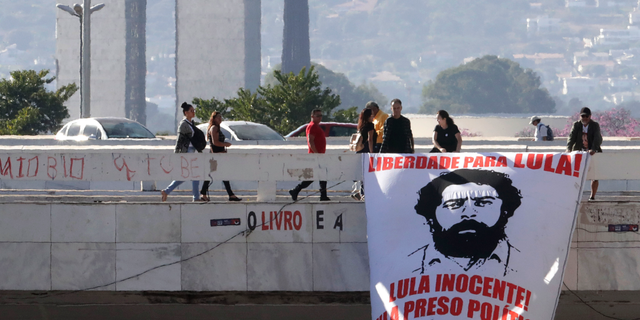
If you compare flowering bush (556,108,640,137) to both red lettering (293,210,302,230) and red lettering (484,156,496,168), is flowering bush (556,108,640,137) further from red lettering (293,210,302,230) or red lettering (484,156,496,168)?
red lettering (484,156,496,168)

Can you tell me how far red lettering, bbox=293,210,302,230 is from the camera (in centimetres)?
933

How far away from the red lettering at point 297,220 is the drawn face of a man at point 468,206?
1815 millimetres

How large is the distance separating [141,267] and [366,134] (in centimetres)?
392

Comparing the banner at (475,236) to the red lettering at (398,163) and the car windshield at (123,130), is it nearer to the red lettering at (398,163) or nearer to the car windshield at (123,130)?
the red lettering at (398,163)

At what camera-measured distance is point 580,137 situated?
11.4 metres

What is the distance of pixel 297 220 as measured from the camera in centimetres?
934

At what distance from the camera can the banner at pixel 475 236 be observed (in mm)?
7781

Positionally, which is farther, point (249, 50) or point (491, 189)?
point (249, 50)

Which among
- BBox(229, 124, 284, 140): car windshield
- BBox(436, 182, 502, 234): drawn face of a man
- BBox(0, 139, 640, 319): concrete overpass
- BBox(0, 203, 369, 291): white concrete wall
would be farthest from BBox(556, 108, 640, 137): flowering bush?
BBox(436, 182, 502, 234): drawn face of a man

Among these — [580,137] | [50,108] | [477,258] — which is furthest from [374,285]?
[50,108]

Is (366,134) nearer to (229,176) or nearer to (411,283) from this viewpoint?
(229,176)

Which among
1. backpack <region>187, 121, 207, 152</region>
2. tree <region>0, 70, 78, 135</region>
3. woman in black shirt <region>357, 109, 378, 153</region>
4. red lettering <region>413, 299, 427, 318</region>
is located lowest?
red lettering <region>413, 299, 427, 318</region>

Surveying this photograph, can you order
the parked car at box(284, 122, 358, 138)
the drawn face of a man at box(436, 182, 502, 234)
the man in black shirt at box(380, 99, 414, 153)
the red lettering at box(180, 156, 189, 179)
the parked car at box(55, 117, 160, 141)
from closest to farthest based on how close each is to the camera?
the drawn face of a man at box(436, 182, 502, 234) < the red lettering at box(180, 156, 189, 179) < the man in black shirt at box(380, 99, 414, 153) < the parked car at box(55, 117, 160, 141) < the parked car at box(284, 122, 358, 138)

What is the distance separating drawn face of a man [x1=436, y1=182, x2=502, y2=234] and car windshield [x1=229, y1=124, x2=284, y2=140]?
44.5ft
